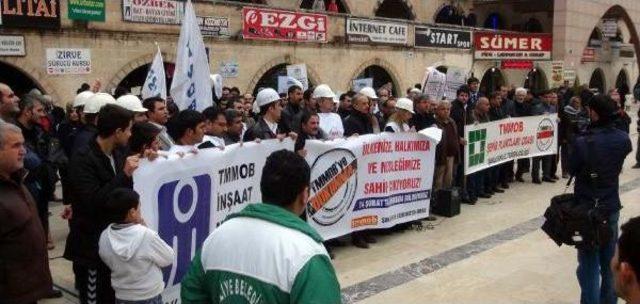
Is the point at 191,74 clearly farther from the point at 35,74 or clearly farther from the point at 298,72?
the point at 35,74

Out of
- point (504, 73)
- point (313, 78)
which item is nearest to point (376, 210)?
point (313, 78)

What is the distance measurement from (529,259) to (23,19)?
1035 cm

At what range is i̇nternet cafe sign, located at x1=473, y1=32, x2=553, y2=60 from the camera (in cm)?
2472

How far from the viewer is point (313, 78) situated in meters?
18.7

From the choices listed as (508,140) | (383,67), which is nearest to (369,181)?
(508,140)

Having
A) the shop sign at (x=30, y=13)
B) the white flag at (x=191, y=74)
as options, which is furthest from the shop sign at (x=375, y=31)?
the white flag at (x=191, y=74)

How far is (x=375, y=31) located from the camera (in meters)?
20.5

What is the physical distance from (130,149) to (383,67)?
1724 cm

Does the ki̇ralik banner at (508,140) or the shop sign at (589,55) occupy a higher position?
the shop sign at (589,55)

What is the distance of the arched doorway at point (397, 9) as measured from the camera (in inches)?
1089

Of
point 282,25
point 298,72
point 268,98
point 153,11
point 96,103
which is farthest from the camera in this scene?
point 282,25

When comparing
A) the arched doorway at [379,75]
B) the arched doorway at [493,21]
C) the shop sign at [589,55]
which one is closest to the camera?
the arched doorway at [379,75]

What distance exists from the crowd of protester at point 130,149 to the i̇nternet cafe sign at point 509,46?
14188mm

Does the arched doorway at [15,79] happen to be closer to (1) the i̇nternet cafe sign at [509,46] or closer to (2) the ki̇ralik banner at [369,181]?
(2) the ki̇ralik banner at [369,181]
